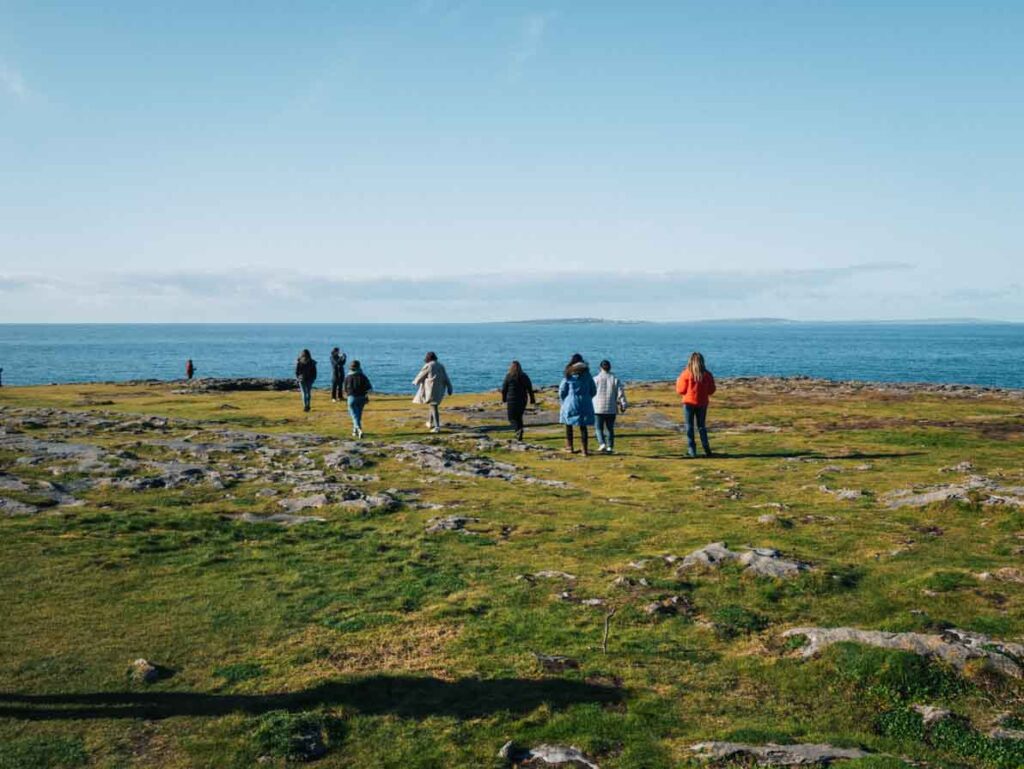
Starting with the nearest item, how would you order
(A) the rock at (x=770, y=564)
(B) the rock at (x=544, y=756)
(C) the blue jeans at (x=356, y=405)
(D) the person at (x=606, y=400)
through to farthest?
(B) the rock at (x=544, y=756) → (A) the rock at (x=770, y=564) → (D) the person at (x=606, y=400) → (C) the blue jeans at (x=356, y=405)

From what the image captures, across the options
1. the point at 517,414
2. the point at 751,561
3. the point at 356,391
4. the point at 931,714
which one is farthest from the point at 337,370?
the point at 931,714

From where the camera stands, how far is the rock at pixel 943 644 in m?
9.28

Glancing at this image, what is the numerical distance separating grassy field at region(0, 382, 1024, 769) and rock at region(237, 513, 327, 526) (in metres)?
0.32

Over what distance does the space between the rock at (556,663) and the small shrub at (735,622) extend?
96.1 inches

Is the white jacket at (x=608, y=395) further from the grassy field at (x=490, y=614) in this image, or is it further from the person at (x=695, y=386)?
the grassy field at (x=490, y=614)

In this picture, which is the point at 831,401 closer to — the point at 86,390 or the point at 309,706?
the point at 309,706

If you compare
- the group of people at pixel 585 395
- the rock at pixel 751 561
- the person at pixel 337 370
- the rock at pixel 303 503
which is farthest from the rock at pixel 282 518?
the person at pixel 337 370

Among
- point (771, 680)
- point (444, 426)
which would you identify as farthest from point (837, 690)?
point (444, 426)

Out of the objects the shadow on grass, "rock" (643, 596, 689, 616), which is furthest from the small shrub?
the shadow on grass

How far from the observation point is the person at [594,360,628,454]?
2594 cm

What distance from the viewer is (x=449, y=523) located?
17266mm

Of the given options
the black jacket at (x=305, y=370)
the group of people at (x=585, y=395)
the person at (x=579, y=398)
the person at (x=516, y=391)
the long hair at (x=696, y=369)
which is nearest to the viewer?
the long hair at (x=696, y=369)

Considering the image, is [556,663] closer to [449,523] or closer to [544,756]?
[544,756]

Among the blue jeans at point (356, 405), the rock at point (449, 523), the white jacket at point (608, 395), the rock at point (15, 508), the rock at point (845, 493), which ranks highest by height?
the white jacket at point (608, 395)
